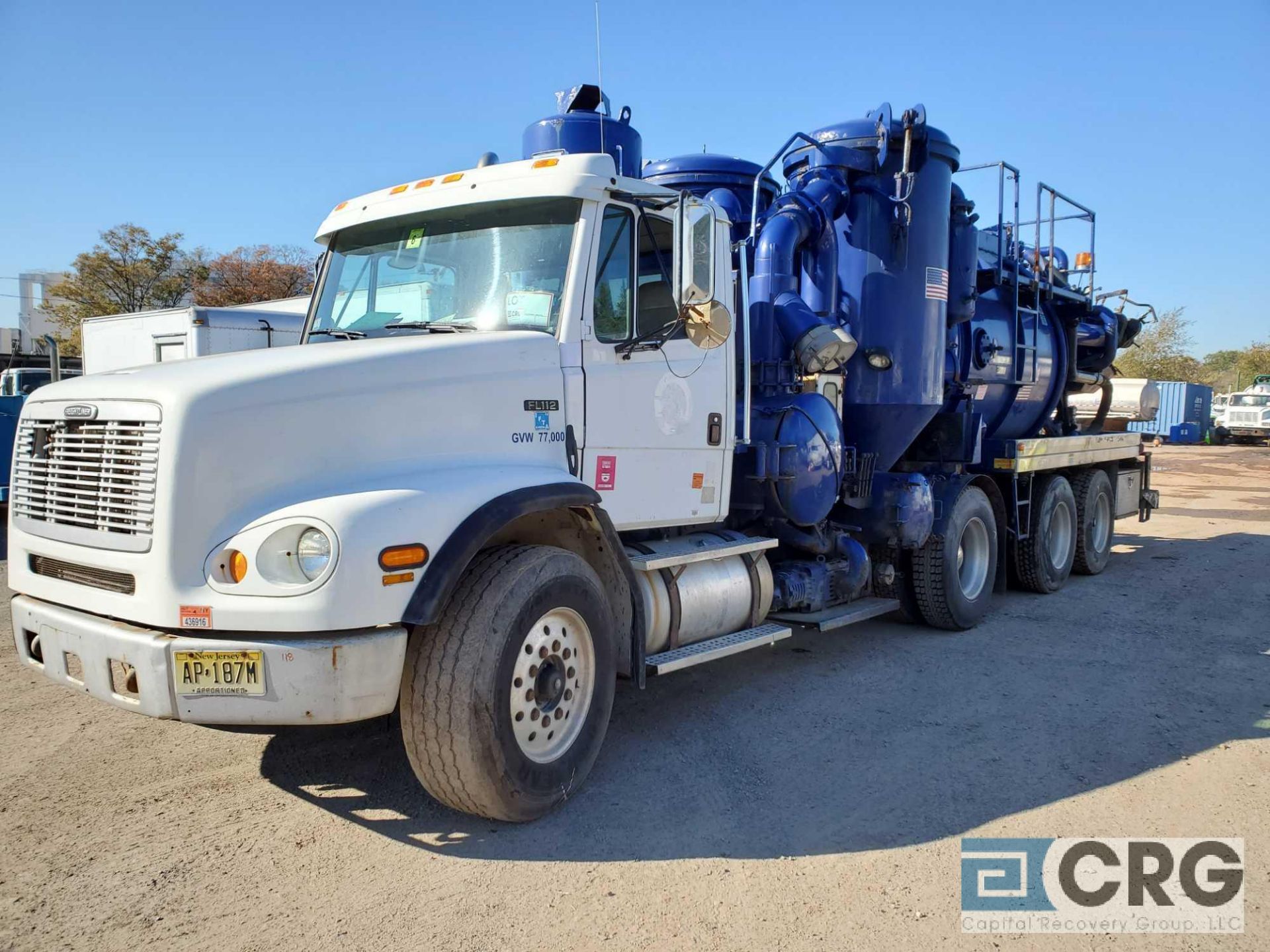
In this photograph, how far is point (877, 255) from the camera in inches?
276

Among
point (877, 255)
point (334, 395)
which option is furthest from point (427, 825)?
point (877, 255)

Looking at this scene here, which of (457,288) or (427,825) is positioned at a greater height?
(457,288)

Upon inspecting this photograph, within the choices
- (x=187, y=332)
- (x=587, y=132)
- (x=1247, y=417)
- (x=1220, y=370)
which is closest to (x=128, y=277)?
(x=187, y=332)

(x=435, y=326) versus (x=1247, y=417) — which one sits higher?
(x=435, y=326)

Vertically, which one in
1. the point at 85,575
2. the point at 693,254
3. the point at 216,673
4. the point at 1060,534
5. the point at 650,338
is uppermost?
the point at 693,254

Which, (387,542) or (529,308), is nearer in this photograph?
(387,542)

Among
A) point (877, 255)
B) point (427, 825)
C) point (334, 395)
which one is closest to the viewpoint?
point (334, 395)

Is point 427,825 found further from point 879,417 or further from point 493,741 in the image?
point 879,417

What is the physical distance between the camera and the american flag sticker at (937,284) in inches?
279

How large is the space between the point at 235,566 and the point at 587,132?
3.98 meters

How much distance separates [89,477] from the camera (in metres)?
3.56

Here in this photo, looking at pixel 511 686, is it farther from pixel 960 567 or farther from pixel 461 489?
pixel 960 567

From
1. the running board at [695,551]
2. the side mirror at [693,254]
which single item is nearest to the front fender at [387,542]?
the running board at [695,551]

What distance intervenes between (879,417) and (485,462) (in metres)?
4.22
